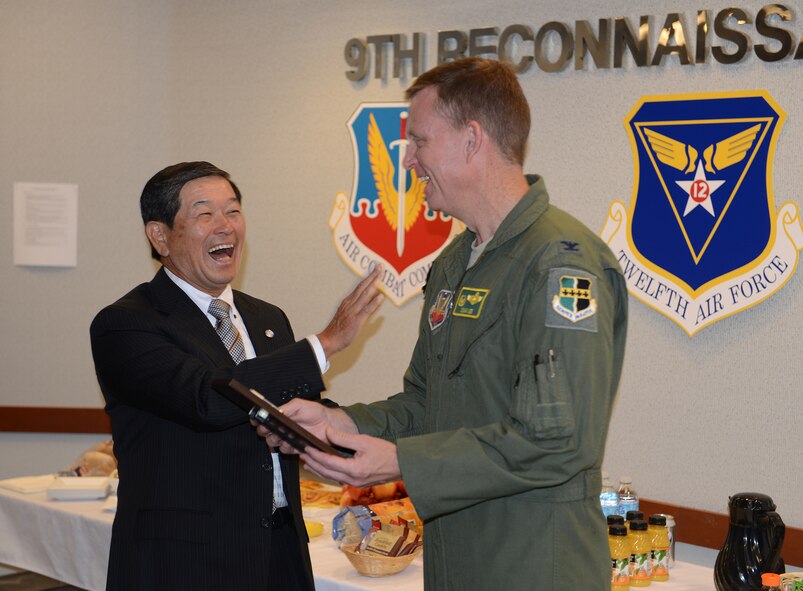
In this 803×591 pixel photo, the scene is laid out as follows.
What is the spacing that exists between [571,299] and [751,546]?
143 centimetres

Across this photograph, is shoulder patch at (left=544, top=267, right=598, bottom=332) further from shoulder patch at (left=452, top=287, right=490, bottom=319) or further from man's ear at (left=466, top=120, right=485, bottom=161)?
man's ear at (left=466, top=120, right=485, bottom=161)

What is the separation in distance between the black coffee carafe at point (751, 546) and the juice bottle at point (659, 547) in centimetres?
22

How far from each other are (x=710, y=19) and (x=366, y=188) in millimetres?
1823

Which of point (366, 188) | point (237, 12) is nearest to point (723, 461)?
point (366, 188)

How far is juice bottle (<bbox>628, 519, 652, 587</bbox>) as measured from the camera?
3068 mm

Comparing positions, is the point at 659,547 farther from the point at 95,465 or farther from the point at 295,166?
the point at 295,166

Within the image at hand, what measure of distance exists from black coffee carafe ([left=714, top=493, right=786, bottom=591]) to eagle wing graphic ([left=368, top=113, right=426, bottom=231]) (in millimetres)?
2308

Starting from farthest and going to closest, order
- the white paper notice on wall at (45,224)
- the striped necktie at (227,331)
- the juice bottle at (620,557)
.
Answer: the white paper notice on wall at (45,224) < the juice bottle at (620,557) < the striped necktie at (227,331)

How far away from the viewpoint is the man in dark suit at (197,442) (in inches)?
100

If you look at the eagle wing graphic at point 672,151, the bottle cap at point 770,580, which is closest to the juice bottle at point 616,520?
the bottle cap at point 770,580

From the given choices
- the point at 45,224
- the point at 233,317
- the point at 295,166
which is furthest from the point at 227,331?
the point at 45,224

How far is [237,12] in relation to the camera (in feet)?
17.7

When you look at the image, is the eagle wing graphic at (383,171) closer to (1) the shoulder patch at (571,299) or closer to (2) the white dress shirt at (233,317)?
(2) the white dress shirt at (233,317)

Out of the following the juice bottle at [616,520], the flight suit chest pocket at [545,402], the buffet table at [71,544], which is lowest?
the buffet table at [71,544]
